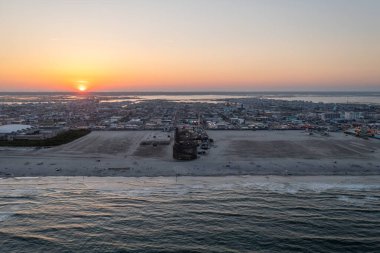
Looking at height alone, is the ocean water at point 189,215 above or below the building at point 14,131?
below

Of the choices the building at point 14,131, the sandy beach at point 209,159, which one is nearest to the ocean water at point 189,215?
the sandy beach at point 209,159

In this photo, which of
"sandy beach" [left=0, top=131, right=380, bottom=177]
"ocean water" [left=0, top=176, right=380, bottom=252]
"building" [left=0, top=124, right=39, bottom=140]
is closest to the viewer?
"ocean water" [left=0, top=176, right=380, bottom=252]

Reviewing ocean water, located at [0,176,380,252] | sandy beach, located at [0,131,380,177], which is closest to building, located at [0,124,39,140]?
sandy beach, located at [0,131,380,177]

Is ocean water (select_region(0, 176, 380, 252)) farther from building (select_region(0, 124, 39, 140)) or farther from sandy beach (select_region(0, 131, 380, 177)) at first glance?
building (select_region(0, 124, 39, 140))

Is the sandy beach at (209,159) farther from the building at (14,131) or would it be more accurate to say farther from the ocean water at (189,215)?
the building at (14,131)

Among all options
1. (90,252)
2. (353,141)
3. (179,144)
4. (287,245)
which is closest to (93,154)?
(179,144)

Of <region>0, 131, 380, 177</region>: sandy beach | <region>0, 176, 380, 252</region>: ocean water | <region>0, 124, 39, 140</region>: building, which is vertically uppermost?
<region>0, 124, 39, 140</region>: building

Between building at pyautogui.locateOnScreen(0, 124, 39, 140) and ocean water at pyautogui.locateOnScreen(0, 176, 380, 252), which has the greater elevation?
building at pyautogui.locateOnScreen(0, 124, 39, 140)
